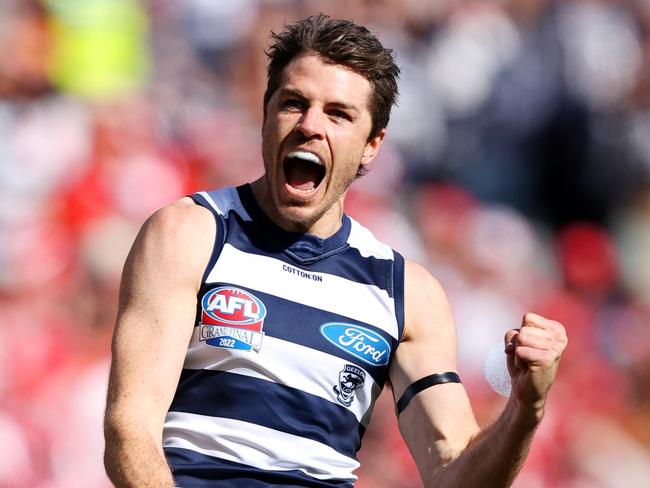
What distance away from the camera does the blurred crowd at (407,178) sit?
20.1 feet

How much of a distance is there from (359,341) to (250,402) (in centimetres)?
40

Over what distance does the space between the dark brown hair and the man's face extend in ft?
0.10

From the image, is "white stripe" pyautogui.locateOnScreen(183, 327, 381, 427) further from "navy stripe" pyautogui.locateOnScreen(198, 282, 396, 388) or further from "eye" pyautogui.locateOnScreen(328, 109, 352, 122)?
"eye" pyautogui.locateOnScreen(328, 109, 352, 122)

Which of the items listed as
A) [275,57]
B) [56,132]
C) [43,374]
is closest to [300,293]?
[275,57]

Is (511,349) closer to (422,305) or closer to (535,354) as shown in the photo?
(535,354)

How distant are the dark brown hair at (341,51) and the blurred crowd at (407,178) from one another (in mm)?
2709

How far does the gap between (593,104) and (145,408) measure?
17.3ft

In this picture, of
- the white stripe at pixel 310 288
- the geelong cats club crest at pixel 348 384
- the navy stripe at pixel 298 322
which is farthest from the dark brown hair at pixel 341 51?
the geelong cats club crest at pixel 348 384

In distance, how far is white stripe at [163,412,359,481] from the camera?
125 inches

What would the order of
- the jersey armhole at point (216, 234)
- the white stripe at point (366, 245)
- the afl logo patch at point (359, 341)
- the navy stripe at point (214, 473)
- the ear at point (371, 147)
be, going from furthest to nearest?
1. the ear at point (371, 147)
2. the white stripe at point (366, 245)
3. the afl logo patch at point (359, 341)
4. the jersey armhole at point (216, 234)
5. the navy stripe at point (214, 473)

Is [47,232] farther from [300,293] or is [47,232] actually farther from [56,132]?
A: [300,293]

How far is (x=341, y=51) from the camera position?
3543 mm

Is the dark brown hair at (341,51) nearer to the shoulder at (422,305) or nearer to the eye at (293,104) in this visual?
the eye at (293,104)

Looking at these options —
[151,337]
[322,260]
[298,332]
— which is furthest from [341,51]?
[151,337]
